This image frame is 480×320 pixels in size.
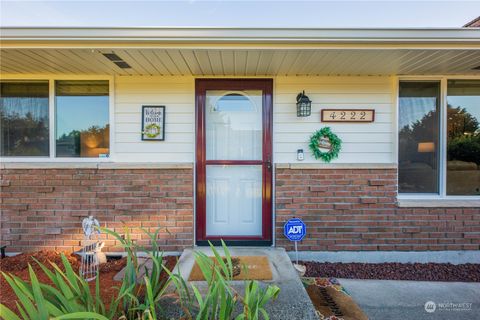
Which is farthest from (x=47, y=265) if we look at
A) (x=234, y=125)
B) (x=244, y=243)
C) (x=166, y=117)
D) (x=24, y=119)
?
(x=234, y=125)

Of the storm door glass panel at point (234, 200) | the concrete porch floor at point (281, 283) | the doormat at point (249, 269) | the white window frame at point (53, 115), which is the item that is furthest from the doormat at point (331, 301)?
the white window frame at point (53, 115)

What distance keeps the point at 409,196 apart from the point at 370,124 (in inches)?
41.9

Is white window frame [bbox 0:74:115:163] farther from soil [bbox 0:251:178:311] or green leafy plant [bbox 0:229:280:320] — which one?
green leafy plant [bbox 0:229:280:320]

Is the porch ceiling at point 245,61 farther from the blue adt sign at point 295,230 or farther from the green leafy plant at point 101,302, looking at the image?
the green leafy plant at point 101,302

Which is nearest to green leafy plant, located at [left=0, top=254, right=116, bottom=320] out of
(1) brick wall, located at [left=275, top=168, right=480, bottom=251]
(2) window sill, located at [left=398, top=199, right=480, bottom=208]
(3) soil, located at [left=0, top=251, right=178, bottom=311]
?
(3) soil, located at [left=0, top=251, right=178, bottom=311]

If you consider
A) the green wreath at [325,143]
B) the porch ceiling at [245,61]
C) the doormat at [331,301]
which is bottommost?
the doormat at [331,301]

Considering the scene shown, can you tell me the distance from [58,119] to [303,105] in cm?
→ 310

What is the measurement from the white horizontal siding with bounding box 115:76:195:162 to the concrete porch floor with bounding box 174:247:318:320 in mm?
1257

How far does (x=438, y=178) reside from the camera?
3494 mm

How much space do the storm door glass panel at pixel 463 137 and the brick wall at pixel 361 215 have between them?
0.34 metres

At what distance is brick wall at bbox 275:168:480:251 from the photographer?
3.41 m

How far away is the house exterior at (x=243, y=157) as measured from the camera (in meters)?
3.40

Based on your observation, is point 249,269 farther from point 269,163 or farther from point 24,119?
point 24,119

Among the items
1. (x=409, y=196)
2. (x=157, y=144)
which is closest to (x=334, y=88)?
(x=409, y=196)
